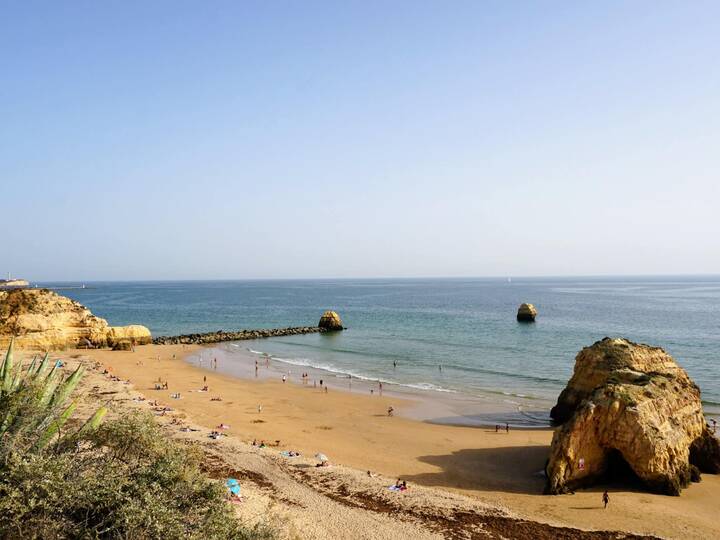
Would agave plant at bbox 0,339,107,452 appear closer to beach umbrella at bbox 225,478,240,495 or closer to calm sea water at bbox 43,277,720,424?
beach umbrella at bbox 225,478,240,495

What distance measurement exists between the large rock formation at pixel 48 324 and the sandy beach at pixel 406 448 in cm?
1168

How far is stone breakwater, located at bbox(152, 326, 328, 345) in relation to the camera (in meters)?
65.2

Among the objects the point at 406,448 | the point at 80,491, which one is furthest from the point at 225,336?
the point at 80,491

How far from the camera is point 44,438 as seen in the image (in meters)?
11.3

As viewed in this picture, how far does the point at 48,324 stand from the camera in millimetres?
50688

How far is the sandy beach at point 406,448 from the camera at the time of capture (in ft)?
57.7

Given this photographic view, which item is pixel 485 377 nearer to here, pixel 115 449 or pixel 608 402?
pixel 608 402

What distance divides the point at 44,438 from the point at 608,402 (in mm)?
19094

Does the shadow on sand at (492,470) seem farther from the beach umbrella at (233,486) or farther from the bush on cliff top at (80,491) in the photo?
the bush on cliff top at (80,491)

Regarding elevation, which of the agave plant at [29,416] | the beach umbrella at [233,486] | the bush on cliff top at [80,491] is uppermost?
the agave plant at [29,416]

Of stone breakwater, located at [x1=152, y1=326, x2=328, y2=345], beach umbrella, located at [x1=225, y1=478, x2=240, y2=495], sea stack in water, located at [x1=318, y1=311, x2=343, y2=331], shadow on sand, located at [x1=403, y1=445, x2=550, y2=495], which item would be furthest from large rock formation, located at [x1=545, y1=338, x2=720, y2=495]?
sea stack in water, located at [x1=318, y1=311, x2=343, y2=331]

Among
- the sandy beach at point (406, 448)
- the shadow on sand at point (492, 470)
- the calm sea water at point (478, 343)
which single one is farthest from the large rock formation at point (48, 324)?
the shadow on sand at point (492, 470)

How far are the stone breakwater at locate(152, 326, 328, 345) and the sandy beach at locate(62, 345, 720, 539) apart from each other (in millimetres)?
21122

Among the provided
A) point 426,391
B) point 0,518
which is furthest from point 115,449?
point 426,391
